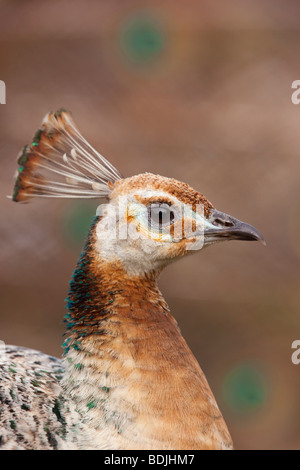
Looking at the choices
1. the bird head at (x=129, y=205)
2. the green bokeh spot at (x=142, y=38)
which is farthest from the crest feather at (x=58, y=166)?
the green bokeh spot at (x=142, y=38)

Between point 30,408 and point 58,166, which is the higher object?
point 58,166

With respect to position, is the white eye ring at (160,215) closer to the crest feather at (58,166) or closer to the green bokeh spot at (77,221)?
the crest feather at (58,166)

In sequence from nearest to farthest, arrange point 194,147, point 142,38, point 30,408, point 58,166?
point 30,408 → point 58,166 → point 194,147 → point 142,38

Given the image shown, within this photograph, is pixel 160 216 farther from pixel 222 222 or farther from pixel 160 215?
pixel 222 222

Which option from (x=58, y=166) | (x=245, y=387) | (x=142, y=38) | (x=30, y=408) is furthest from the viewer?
(x=142, y=38)

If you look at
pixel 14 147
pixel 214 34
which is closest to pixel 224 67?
pixel 214 34

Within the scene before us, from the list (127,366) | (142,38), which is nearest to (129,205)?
(127,366)

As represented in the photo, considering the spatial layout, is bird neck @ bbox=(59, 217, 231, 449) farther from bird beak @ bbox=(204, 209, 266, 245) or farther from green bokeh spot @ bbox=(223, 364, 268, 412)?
green bokeh spot @ bbox=(223, 364, 268, 412)

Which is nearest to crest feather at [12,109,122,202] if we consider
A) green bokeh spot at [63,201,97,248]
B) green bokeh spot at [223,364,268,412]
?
green bokeh spot at [63,201,97,248]
